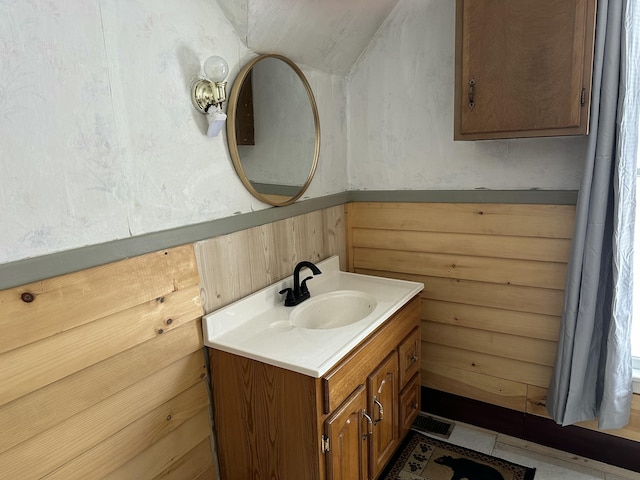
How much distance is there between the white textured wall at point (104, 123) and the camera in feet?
3.35

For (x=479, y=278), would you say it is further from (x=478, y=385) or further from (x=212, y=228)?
(x=212, y=228)

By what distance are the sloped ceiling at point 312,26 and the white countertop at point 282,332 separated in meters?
0.96

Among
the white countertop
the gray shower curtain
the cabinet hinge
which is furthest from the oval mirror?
the gray shower curtain

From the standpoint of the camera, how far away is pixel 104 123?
1.19 metres

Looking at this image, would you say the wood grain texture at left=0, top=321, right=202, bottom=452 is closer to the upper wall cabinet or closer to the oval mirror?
the oval mirror

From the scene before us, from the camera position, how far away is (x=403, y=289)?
197 centimetres

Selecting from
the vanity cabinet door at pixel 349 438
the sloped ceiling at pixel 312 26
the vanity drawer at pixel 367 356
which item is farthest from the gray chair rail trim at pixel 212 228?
the vanity cabinet door at pixel 349 438

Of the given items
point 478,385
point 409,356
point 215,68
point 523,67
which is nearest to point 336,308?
point 409,356

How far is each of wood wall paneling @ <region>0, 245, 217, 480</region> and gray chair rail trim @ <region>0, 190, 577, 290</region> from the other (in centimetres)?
3

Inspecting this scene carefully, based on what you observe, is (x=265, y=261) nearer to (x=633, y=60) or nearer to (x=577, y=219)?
(x=577, y=219)

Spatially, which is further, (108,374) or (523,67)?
(523,67)

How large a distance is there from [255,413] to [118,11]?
128 centimetres

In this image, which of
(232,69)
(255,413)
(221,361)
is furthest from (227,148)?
(255,413)

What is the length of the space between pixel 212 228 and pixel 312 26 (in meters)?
0.93
